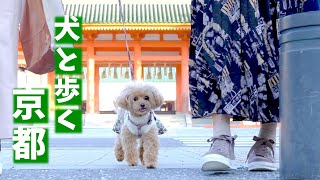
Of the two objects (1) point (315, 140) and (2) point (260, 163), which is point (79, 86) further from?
(1) point (315, 140)

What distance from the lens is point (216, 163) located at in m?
1.88

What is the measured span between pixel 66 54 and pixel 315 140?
4.15 ft

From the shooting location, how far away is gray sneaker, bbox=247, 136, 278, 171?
6.60ft

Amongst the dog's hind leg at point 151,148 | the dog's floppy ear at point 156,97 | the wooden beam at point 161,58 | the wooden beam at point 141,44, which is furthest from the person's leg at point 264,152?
the wooden beam at point 161,58

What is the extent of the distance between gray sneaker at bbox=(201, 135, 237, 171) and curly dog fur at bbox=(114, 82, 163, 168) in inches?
45.8

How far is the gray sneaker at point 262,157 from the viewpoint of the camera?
2012 millimetres

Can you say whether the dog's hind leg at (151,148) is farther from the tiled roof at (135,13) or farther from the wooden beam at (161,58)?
the wooden beam at (161,58)

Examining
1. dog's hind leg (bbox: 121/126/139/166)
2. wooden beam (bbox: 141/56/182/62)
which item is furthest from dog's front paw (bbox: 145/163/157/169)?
wooden beam (bbox: 141/56/182/62)

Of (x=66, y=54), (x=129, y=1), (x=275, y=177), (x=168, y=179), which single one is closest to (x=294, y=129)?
(x=275, y=177)

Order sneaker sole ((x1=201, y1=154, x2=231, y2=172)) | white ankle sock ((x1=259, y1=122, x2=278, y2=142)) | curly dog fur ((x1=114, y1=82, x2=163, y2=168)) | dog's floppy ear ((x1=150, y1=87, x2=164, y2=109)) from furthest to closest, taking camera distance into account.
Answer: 1. dog's floppy ear ((x1=150, y1=87, x2=164, y2=109))
2. curly dog fur ((x1=114, y1=82, x2=163, y2=168))
3. white ankle sock ((x1=259, y1=122, x2=278, y2=142))
4. sneaker sole ((x1=201, y1=154, x2=231, y2=172))

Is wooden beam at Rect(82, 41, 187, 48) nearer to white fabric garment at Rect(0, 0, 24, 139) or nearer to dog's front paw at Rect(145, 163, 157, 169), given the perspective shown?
dog's front paw at Rect(145, 163, 157, 169)

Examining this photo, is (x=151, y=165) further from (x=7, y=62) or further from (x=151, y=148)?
(x=7, y=62)

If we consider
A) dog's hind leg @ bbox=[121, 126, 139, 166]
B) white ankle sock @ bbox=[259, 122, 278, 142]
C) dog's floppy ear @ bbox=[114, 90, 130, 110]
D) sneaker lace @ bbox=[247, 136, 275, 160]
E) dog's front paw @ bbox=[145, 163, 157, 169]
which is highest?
dog's floppy ear @ bbox=[114, 90, 130, 110]

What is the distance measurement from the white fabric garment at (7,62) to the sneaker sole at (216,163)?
750mm
